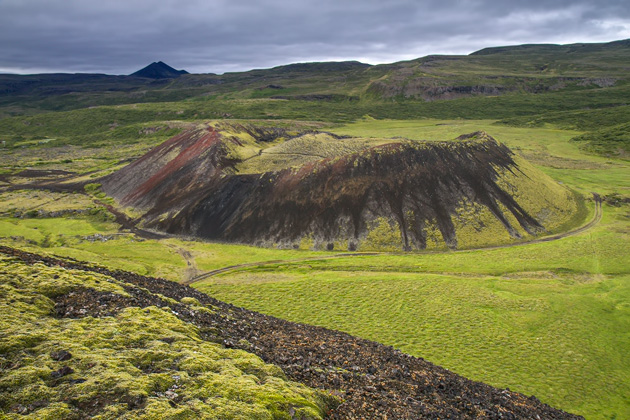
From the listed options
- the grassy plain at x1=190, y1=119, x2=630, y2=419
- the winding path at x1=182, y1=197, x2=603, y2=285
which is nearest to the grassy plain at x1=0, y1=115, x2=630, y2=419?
the grassy plain at x1=190, y1=119, x2=630, y2=419

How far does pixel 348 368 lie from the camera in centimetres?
1761

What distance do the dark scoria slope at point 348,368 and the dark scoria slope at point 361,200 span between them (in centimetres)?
2768

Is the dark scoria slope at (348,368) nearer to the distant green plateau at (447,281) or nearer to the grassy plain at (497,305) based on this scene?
the distant green plateau at (447,281)

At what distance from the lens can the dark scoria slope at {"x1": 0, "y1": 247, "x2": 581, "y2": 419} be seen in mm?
14788

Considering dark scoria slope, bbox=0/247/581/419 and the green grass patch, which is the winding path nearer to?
dark scoria slope, bbox=0/247/581/419

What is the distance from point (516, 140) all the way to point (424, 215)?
9305cm

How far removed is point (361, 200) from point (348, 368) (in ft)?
119

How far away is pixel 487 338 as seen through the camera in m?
28.0

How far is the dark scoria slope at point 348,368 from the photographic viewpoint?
14.8m

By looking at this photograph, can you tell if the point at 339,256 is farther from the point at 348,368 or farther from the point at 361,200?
the point at 348,368

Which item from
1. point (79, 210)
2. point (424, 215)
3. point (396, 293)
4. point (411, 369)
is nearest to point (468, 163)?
point (424, 215)

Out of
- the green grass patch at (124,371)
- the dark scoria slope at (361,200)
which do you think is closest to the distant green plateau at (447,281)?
the green grass patch at (124,371)

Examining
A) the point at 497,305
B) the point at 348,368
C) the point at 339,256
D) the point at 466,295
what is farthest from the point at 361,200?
the point at 348,368

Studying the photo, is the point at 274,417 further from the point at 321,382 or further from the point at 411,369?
the point at 411,369
